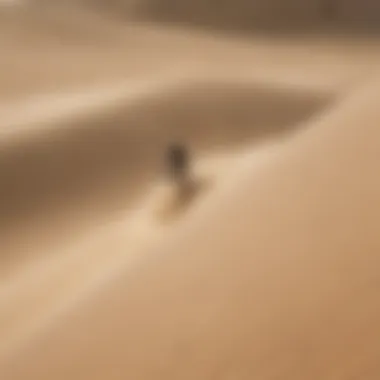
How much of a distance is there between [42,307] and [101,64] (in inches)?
121

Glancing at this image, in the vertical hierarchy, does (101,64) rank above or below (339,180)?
above

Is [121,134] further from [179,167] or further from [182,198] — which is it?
[182,198]

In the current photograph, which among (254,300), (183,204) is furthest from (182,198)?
(254,300)

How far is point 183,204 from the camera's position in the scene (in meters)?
3.71

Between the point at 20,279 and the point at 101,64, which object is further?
the point at 101,64

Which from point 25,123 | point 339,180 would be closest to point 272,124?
point 25,123

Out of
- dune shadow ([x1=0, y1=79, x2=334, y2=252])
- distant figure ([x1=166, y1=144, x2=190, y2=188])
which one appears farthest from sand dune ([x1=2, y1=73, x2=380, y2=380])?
dune shadow ([x1=0, y1=79, x2=334, y2=252])

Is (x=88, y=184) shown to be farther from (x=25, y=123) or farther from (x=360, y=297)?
(x=360, y=297)

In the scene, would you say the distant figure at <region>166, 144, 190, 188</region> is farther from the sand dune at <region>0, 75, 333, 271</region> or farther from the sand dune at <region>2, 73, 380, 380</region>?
the sand dune at <region>2, 73, 380, 380</region>

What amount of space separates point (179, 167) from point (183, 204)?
15.0 inches

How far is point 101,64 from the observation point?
5859 mm

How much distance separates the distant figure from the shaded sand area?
92 millimetres

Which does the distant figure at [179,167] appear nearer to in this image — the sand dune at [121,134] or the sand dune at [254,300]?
the sand dune at [121,134]

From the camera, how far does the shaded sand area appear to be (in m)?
1.65
